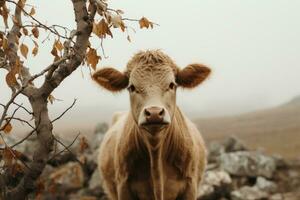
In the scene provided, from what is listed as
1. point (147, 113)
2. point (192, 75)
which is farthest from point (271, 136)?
point (147, 113)

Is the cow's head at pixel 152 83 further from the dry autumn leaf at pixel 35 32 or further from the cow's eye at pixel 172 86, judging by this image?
the dry autumn leaf at pixel 35 32

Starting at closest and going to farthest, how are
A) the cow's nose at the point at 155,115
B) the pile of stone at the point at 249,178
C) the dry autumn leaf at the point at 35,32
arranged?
1. the dry autumn leaf at the point at 35,32
2. the cow's nose at the point at 155,115
3. the pile of stone at the point at 249,178

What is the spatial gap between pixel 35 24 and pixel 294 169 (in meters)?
18.9

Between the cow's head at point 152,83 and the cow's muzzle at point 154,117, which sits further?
the cow's head at point 152,83

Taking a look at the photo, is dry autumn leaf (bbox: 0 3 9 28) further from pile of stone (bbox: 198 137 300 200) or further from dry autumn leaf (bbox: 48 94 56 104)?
pile of stone (bbox: 198 137 300 200)

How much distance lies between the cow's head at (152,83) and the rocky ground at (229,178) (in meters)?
9.92

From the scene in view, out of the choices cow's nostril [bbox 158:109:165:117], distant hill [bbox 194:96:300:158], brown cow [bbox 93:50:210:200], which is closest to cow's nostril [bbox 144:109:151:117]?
cow's nostril [bbox 158:109:165:117]

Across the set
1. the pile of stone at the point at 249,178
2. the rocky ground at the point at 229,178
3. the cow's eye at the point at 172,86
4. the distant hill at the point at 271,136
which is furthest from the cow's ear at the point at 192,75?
the distant hill at the point at 271,136

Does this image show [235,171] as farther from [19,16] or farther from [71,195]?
[19,16]

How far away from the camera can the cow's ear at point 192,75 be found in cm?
984

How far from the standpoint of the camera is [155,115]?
25.0 feet

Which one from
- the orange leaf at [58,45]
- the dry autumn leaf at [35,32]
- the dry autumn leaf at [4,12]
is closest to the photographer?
the dry autumn leaf at [4,12]

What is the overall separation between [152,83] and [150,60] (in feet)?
2.30

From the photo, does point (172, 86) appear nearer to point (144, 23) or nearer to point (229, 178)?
point (144, 23)
